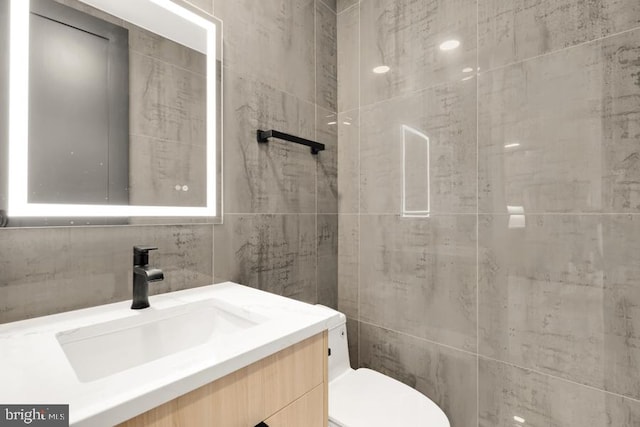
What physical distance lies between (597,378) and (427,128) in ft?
3.57

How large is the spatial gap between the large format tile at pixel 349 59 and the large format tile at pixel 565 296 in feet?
2.98

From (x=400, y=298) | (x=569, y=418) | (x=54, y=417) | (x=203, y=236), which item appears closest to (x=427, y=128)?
(x=400, y=298)

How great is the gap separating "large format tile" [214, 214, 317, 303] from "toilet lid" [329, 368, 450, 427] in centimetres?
43

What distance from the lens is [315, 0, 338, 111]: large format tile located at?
1.59 m

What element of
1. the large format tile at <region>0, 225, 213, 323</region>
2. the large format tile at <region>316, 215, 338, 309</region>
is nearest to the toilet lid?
the large format tile at <region>316, 215, 338, 309</region>

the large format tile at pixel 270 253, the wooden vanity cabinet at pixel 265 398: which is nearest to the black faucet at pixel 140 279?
the large format tile at pixel 270 253

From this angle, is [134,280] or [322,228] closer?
[134,280]

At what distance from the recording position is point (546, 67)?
3.63ft

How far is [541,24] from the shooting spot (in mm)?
Answer: 1112

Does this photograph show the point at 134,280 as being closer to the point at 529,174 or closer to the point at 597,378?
the point at 529,174

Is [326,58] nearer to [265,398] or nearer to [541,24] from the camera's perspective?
[541,24]

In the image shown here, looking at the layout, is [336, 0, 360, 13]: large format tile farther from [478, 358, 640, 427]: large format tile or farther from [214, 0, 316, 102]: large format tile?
[478, 358, 640, 427]: large format tile

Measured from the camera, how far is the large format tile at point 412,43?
1288 millimetres

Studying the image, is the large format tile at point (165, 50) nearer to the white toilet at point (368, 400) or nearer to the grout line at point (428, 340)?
the white toilet at point (368, 400)
